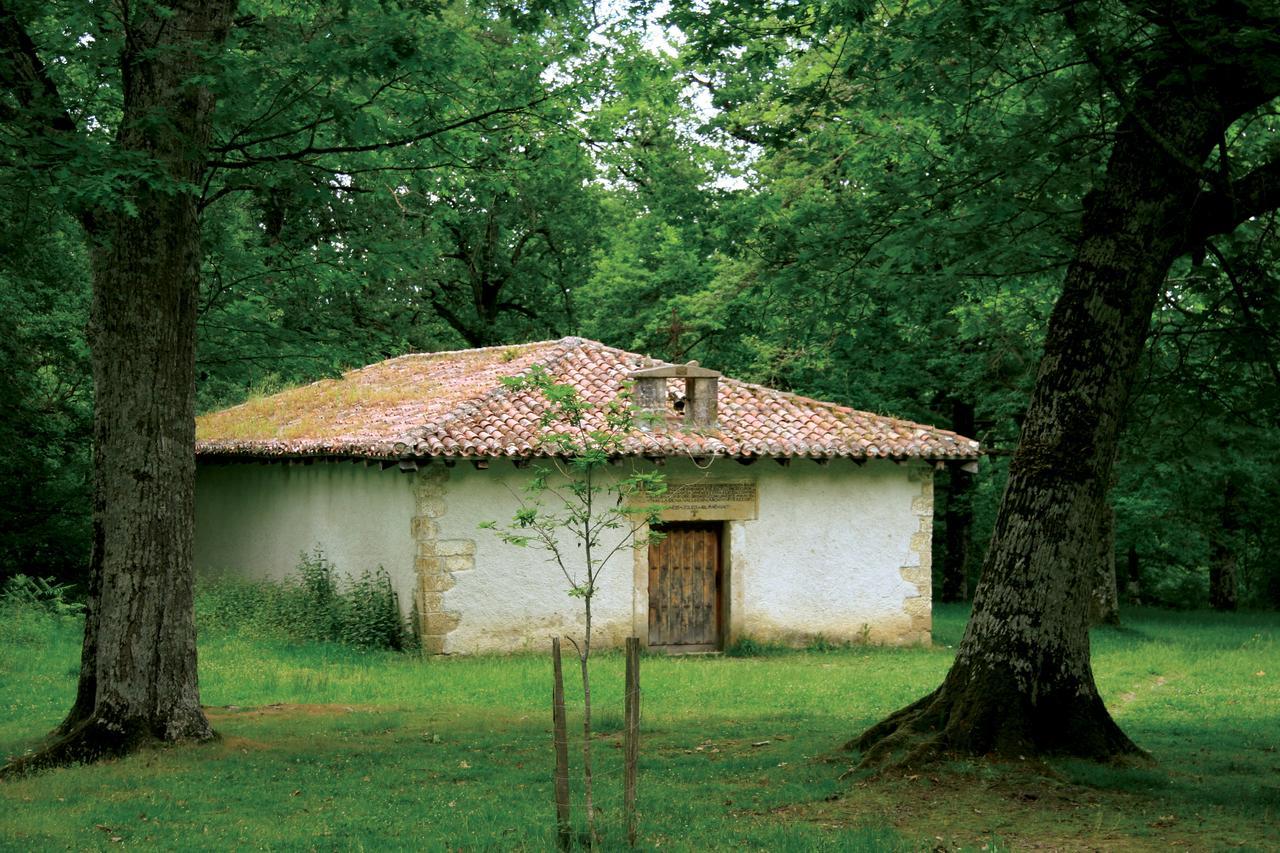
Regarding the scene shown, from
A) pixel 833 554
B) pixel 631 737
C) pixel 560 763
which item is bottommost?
pixel 560 763

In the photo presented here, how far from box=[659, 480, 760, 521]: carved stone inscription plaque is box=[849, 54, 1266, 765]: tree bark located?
9.18 meters

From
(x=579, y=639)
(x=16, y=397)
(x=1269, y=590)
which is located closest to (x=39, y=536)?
(x=16, y=397)

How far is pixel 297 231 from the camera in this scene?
92.1ft

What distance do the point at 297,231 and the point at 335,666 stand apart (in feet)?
48.5

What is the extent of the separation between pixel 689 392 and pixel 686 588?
2.80 meters

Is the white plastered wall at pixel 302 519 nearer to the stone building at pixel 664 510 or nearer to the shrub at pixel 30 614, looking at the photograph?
the stone building at pixel 664 510

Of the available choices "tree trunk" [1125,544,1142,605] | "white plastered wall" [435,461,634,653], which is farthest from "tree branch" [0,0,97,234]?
"tree trunk" [1125,544,1142,605]

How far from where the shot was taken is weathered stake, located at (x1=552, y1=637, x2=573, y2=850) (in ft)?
21.2

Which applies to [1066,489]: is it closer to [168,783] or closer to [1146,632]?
[168,783]

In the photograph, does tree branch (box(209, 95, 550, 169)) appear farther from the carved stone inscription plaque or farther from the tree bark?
the carved stone inscription plaque

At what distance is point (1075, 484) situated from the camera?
868 cm

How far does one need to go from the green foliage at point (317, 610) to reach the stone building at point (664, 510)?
12.3 inches

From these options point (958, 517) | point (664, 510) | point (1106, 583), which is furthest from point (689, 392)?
point (958, 517)

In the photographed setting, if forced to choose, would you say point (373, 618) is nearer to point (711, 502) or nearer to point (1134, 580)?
point (711, 502)
